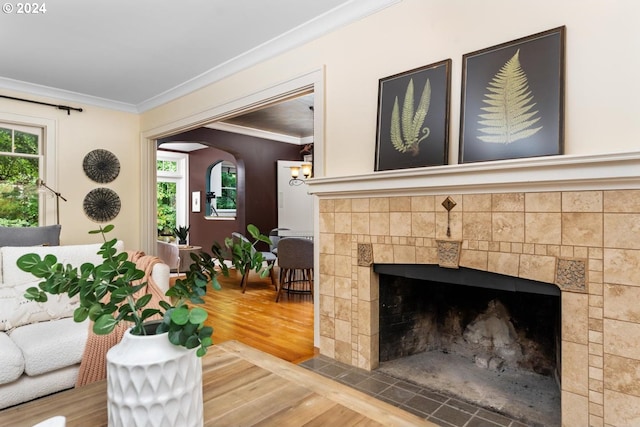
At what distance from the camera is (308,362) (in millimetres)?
2436

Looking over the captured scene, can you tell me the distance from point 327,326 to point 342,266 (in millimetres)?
446

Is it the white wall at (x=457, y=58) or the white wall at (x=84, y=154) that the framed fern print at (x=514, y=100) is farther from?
the white wall at (x=84, y=154)

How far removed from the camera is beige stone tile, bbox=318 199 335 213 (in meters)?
2.54

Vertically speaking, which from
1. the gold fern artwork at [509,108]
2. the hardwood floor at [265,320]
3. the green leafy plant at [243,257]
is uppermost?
the gold fern artwork at [509,108]

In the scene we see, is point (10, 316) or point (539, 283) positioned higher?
point (539, 283)

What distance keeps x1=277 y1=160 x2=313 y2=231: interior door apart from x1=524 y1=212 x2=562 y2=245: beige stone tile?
16.0ft

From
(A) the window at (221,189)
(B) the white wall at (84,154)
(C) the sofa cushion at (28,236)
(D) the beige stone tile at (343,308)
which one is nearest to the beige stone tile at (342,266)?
(D) the beige stone tile at (343,308)

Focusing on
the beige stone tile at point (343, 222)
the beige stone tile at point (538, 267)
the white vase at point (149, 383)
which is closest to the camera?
the white vase at point (149, 383)

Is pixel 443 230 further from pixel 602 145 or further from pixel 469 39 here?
pixel 469 39

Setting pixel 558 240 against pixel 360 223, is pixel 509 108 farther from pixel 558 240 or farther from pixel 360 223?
pixel 360 223

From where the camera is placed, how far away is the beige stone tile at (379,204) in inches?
→ 87.8

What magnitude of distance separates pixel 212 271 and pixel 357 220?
1531 millimetres

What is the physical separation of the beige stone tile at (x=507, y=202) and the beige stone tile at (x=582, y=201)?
0.57ft

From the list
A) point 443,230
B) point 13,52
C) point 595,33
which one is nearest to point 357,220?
point 443,230
